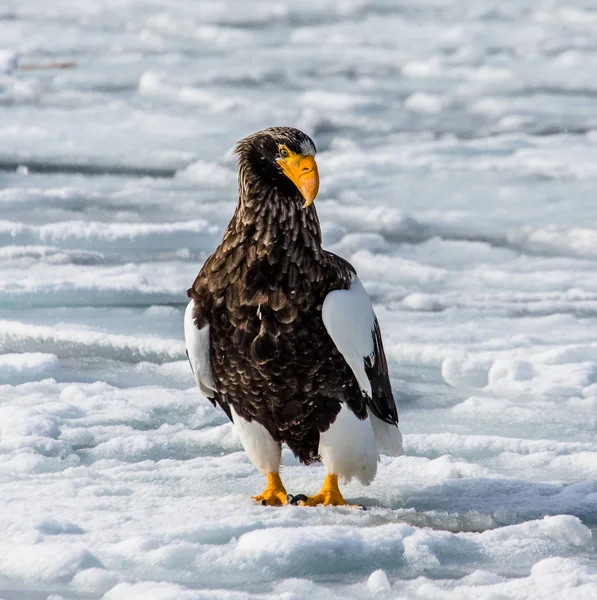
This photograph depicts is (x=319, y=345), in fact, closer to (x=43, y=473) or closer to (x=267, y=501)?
(x=267, y=501)

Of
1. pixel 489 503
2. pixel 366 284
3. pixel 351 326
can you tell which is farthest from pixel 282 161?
pixel 366 284

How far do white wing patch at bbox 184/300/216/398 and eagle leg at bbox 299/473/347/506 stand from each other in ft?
1.56

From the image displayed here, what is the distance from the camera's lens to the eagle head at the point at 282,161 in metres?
3.63

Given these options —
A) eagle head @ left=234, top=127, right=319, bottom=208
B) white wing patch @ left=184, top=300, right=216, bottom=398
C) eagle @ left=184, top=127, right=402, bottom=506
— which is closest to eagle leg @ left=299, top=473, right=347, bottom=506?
eagle @ left=184, top=127, right=402, bottom=506

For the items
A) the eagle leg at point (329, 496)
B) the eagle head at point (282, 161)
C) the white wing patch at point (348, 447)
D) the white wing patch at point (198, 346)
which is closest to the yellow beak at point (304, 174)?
the eagle head at point (282, 161)

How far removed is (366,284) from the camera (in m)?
6.68

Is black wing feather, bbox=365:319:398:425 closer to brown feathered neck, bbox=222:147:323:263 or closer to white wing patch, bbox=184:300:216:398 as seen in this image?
brown feathered neck, bbox=222:147:323:263

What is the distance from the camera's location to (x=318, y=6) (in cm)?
1800

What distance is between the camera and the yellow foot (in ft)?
12.5

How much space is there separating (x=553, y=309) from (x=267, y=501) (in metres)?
2.90

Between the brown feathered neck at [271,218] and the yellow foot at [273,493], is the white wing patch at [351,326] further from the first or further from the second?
the yellow foot at [273,493]

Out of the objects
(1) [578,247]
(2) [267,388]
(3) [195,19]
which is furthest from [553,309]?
(3) [195,19]

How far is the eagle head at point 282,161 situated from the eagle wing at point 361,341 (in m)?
0.30

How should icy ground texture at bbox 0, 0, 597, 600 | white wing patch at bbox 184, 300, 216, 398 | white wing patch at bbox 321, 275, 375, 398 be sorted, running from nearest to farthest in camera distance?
icy ground texture at bbox 0, 0, 597, 600, white wing patch at bbox 321, 275, 375, 398, white wing patch at bbox 184, 300, 216, 398
